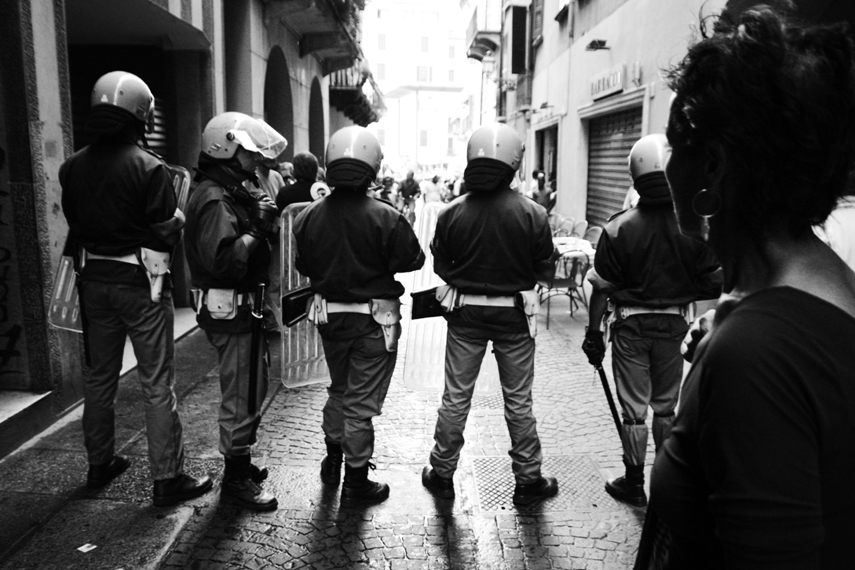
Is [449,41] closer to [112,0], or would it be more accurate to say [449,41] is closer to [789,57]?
[112,0]

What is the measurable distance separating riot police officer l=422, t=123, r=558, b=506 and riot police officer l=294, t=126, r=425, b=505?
0.29m

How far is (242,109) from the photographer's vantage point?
999 centimetres

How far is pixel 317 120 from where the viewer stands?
1752 cm

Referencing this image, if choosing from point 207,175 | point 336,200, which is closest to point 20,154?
point 207,175

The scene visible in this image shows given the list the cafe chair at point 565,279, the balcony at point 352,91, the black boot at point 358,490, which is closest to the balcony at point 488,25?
the balcony at point 352,91

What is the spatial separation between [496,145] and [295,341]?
1.76 m

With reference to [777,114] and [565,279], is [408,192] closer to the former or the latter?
[565,279]

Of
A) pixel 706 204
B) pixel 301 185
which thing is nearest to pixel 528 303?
pixel 706 204

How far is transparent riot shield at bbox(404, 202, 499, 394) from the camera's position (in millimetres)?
4895

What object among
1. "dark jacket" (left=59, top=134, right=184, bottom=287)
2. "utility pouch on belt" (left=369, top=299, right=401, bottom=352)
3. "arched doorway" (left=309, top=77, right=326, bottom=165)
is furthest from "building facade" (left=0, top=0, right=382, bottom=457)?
"utility pouch on belt" (left=369, top=299, right=401, bottom=352)

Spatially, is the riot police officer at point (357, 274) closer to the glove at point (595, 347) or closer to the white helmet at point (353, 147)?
the white helmet at point (353, 147)

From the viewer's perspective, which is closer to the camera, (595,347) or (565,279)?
(595,347)

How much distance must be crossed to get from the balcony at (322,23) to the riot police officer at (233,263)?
7.67 metres

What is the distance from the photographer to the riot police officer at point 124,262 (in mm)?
3811
